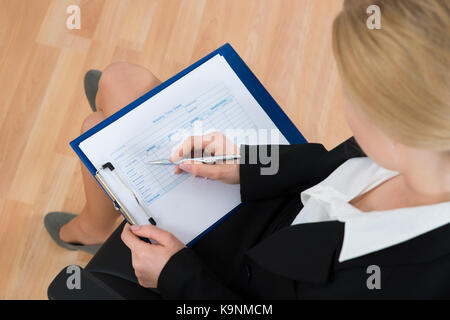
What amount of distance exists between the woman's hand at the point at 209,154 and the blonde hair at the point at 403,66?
0.34 meters

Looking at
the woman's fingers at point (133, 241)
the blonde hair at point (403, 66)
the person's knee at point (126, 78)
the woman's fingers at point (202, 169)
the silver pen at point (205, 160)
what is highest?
the person's knee at point (126, 78)

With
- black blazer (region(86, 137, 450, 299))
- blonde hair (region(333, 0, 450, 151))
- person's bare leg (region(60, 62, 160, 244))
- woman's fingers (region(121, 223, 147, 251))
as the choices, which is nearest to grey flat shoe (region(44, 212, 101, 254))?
person's bare leg (region(60, 62, 160, 244))

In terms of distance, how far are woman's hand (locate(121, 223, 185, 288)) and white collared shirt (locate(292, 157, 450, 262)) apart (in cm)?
23

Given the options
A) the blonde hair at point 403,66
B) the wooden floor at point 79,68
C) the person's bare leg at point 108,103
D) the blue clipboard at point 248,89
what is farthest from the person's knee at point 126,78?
the blonde hair at point 403,66

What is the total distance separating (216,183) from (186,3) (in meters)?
0.94

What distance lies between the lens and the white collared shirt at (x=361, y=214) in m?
0.61

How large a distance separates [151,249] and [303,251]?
27cm

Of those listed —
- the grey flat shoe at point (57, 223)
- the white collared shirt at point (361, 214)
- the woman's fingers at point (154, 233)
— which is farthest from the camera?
the grey flat shoe at point (57, 223)

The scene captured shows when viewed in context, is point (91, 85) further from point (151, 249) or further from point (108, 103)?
point (151, 249)

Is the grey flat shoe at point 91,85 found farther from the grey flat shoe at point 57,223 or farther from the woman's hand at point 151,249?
the woman's hand at point 151,249

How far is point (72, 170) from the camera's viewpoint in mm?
1422

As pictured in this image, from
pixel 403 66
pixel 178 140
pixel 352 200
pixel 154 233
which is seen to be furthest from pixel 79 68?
pixel 403 66
